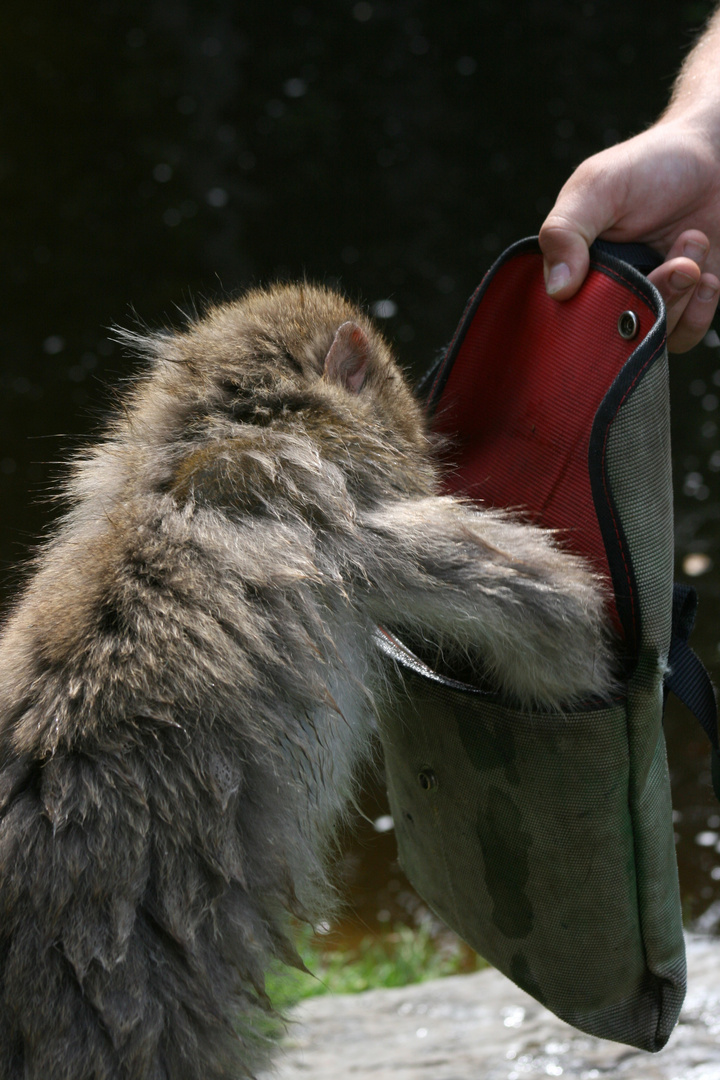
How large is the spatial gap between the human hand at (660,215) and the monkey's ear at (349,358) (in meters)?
0.39

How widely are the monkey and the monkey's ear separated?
2 centimetres

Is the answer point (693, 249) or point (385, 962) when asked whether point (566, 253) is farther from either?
point (385, 962)

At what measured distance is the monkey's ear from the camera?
209 centimetres

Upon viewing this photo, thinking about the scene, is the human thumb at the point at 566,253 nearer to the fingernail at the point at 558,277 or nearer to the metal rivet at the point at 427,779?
the fingernail at the point at 558,277

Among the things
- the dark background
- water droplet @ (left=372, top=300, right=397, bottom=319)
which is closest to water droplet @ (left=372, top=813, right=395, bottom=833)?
the dark background

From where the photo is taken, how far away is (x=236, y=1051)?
5.27ft

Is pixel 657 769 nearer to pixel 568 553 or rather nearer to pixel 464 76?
pixel 568 553

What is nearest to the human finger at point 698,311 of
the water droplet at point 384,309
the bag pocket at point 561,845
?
the bag pocket at point 561,845

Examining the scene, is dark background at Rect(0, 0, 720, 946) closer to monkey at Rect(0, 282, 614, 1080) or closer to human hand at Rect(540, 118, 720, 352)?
human hand at Rect(540, 118, 720, 352)

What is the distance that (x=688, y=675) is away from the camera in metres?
1.94

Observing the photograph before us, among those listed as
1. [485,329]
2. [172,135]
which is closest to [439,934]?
[485,329]

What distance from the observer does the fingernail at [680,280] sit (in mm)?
1972

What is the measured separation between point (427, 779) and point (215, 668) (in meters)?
0.63

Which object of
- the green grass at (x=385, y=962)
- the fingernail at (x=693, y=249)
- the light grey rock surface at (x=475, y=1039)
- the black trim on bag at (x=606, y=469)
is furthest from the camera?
the green grass at (x=385, y=962)
